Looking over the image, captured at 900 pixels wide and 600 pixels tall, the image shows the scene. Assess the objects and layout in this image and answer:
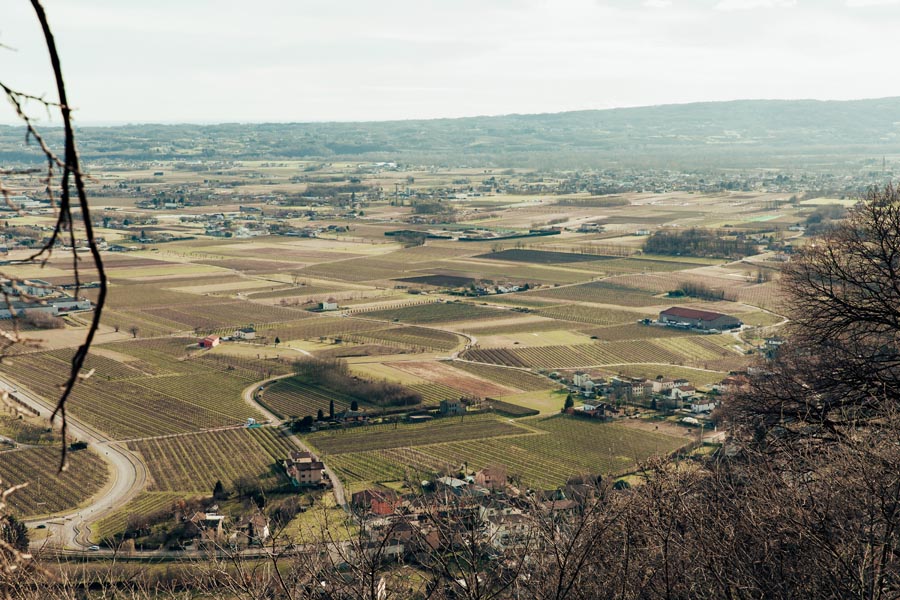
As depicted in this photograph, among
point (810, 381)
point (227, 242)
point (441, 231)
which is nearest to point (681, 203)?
point (441, 231)

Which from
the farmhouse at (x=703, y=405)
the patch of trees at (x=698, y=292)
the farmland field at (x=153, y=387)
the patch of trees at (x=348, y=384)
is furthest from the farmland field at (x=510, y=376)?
the patch of trees at (x=698, y=292)

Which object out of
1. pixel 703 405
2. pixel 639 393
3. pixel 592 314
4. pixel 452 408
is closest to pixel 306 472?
pixel 452 408

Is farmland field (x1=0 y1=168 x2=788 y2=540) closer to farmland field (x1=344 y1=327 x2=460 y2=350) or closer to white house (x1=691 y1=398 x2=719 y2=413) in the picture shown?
farmland field (x1=344 y1=327 x2=460 y2=350)

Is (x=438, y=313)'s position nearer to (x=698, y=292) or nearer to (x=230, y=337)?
(x=230, y=337)

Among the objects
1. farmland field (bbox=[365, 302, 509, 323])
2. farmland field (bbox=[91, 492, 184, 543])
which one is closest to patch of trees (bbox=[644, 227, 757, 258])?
farmland field (bbox=[365, 302, 509, 323])

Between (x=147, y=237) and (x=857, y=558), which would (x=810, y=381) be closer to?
(x=857, y=558)

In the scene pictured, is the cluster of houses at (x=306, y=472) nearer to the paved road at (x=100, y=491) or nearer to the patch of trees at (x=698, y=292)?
the paved road at (x=100, y=491)
